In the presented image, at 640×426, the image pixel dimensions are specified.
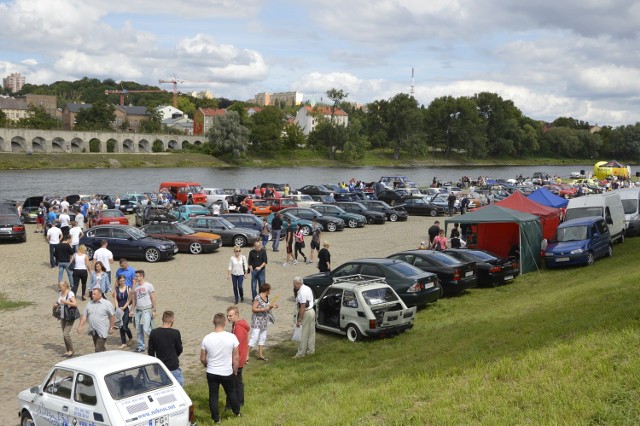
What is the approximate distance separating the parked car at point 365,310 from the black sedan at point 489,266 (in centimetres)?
549

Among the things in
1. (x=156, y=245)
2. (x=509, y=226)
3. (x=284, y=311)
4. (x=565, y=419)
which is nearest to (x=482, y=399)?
(x=565, y=419)

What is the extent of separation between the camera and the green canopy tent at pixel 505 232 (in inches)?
843

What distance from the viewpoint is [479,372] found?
9.02 metres

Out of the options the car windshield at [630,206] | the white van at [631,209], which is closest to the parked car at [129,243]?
the white van at [631,209]

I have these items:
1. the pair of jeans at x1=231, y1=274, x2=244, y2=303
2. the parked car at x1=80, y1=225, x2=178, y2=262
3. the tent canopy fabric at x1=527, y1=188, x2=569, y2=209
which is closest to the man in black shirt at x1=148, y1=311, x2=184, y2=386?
the pair of jeans at x1=231, y1=274, x2=244, y2=303

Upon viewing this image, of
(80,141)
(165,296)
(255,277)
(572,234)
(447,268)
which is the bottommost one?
(165,296)

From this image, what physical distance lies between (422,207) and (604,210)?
1772cm

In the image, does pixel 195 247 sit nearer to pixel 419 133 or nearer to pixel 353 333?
pixel 353 333

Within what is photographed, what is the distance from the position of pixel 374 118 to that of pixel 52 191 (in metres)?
86.8

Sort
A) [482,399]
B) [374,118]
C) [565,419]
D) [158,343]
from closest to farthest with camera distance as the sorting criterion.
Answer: [565,419], [482,399], [158,343], [374,118]

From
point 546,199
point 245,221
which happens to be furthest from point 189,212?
point 546,199

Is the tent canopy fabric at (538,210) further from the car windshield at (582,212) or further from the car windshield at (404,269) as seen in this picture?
the car windshield at (404,269)

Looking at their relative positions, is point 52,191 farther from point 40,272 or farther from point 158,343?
point 158,343

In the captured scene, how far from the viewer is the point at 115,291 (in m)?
13.9
